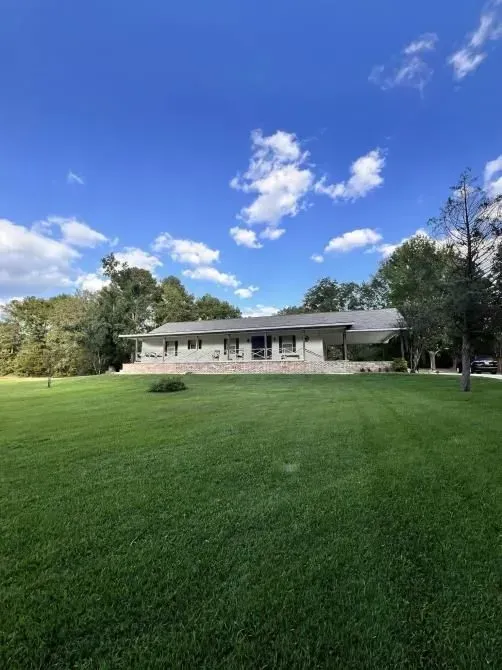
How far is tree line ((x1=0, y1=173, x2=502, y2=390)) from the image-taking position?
13.0 meters

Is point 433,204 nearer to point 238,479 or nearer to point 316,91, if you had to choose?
point 316,91

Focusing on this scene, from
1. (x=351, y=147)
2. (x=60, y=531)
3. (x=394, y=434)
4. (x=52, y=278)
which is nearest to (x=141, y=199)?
(x=351, y=147)

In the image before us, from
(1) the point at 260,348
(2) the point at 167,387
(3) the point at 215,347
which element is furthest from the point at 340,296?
(2) the point at 167,387

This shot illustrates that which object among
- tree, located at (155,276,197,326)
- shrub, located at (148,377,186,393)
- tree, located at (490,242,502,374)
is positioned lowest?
shrub, located at (148,377,186,393)

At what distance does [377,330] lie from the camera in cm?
2372

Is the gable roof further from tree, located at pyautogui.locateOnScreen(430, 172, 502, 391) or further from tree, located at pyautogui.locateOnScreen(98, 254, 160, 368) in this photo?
tree, located at pyautogui.locateOnScreen(430, 172, 502, 391)

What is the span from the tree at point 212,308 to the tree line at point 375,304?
155mm

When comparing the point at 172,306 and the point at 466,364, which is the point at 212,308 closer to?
the point at 172,306

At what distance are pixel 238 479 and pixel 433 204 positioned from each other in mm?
13503

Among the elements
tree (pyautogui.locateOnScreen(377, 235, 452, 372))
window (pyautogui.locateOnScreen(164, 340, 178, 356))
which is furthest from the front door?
tree (pyautogui.locateOnScreen(377, 235, 452, 372))

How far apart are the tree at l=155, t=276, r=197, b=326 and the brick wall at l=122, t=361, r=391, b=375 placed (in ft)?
49.0

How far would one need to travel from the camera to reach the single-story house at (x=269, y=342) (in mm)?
23500

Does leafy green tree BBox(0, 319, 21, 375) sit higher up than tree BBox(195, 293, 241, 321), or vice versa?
tree BBox(195, 293, 241, 321)

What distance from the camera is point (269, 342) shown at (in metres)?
26.7
